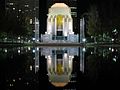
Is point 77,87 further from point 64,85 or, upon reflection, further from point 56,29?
point 56,29

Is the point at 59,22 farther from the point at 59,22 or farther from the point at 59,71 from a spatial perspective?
the point at 59,71

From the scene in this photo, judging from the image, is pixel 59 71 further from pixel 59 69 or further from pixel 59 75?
pixel 59 75

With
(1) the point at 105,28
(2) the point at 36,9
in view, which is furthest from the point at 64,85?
(2) the point at 36,9

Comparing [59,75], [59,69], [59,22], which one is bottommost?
[59,69]

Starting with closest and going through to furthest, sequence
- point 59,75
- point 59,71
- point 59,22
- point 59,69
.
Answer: point 59,75, point 59,71, point 59,69, point 59,22

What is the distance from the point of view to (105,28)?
67.4m

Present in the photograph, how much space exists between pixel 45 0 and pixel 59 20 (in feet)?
67.1

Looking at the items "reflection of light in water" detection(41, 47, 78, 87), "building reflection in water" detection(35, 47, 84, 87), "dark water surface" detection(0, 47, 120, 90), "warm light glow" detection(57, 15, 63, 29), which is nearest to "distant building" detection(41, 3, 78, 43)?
"warm light glow" detection(57, 15, 63, 29)

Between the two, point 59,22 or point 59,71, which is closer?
point 59,71

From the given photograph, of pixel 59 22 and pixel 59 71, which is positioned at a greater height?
pixel 59 22

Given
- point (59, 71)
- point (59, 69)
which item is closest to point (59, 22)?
point (59, 69)

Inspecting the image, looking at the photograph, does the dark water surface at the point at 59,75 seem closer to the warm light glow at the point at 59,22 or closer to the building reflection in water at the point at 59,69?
the building reflection in water at the point at 59,69

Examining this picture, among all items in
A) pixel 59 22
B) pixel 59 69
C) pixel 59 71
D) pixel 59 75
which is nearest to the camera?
pixel 59 75

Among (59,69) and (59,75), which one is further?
(59,69)
